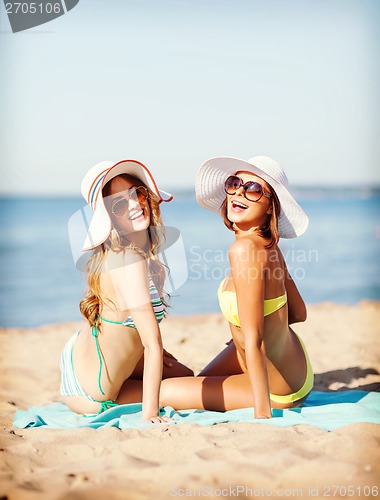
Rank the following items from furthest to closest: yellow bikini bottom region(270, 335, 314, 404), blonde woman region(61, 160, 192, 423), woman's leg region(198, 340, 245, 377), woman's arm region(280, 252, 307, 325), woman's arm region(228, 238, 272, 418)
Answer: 1. woman's leg region(198, 340, 245, 377)
2. woman's arm region(280, 252, 307, 325)
3. yellow bikini bottom region(270, 335, 314, 404)
4. blonde woman region(61, 160, 192, 423)
5. woman's arm region(228, 238, 272, 418)

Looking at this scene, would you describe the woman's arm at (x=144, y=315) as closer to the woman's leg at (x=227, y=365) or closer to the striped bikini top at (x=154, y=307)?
the striped bikini top at (x=154, y=307)

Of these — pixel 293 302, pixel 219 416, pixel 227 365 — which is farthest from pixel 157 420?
pixel 293 302

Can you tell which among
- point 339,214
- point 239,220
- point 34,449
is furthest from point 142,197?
point 339,214

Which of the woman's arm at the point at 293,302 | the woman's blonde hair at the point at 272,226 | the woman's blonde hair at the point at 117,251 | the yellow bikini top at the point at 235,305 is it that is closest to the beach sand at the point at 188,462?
the yellow bikini top at the point at 235,305

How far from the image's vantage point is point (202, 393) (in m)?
3.75

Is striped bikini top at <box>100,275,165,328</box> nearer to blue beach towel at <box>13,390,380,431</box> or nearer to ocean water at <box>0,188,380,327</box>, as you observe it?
ocean water at <box>0,188,380,327</box>

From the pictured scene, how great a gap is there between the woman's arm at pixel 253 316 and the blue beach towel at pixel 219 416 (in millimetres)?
144

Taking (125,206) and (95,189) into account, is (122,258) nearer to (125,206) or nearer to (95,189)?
(125,206)

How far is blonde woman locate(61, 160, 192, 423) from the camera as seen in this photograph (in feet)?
11.1

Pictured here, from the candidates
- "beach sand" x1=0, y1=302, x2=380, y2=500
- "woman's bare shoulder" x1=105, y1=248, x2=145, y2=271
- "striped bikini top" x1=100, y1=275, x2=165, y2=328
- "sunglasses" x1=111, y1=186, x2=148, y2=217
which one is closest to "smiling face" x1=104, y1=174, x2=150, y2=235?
"sunglasses" x1=111, y1=186, x2=148, y2=217

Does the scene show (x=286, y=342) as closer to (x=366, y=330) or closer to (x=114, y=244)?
(x=114, y=244)

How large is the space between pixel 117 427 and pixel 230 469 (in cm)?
96

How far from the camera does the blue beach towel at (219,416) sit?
329cm

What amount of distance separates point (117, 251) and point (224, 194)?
Answer: 2.54ft
